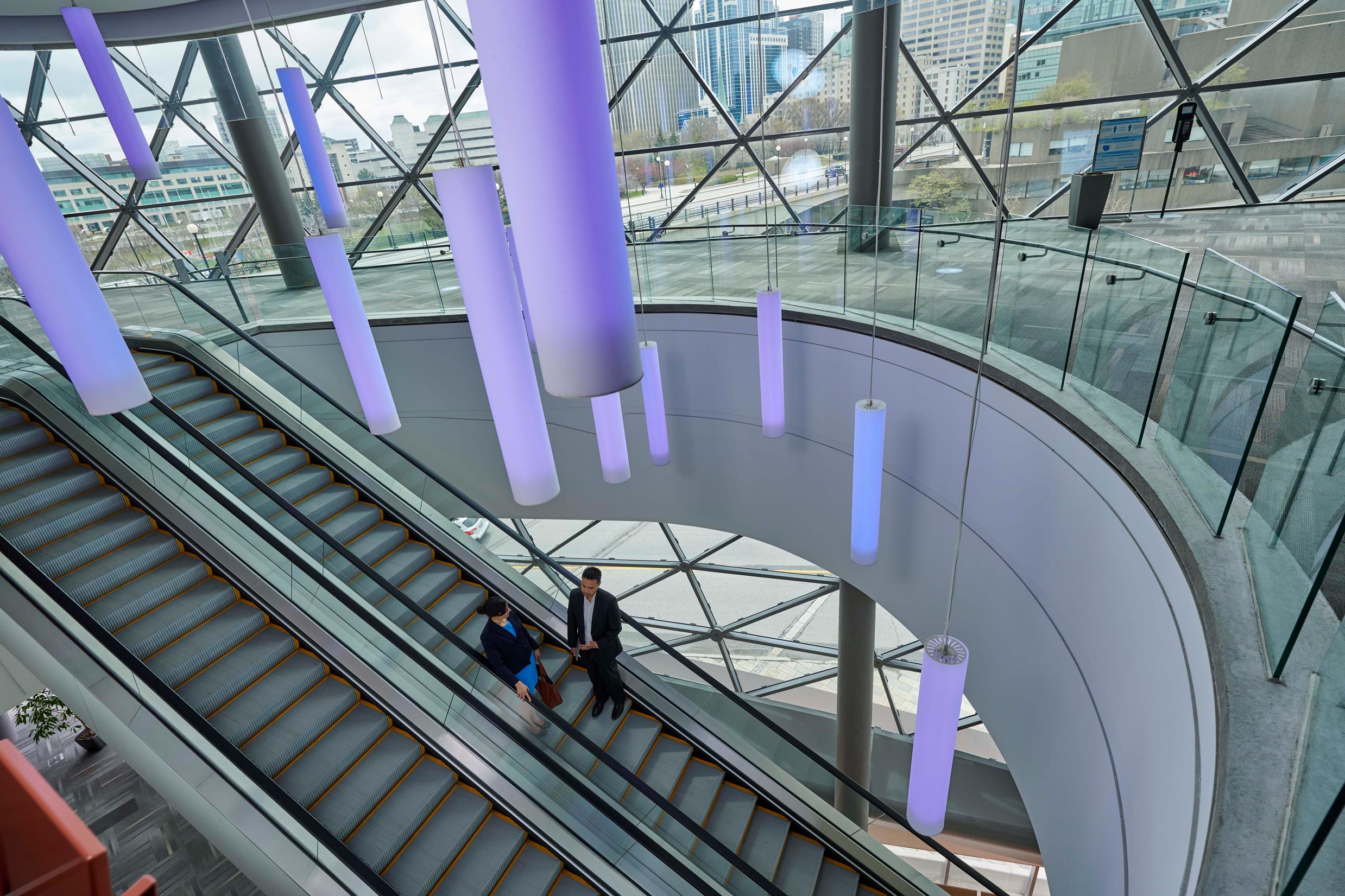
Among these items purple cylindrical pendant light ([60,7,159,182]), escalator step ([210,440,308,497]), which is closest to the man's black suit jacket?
escalator step ([210,440,308,497])

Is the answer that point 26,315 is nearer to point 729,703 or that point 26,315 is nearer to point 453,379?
point 453,379

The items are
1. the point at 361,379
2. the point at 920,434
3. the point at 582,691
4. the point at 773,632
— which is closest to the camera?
the point at 361,379

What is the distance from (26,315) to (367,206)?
12.5m

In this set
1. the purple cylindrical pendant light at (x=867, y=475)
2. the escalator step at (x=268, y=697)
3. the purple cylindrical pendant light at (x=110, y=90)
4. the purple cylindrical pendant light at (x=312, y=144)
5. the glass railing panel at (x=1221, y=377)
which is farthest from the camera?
the purple cylindrical pendant light at (x=110, y=90)

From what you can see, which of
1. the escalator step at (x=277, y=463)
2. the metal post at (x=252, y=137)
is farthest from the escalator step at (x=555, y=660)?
the metal post at (x=252, y=137)


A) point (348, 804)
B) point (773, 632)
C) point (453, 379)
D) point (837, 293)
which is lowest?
point (773, 632)

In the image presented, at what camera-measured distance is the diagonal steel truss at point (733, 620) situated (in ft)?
58.5

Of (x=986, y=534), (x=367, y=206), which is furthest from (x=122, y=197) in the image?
(x=986, y=534)

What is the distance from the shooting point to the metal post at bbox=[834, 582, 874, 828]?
13016mm

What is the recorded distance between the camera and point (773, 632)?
61.5 ft

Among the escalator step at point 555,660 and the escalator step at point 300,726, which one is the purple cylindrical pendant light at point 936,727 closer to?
the escalator step at point 555,660

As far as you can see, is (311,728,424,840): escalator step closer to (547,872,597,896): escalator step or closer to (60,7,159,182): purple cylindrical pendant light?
(547,872,597,896): escalator step

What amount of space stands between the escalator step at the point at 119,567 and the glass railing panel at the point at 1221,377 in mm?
8893

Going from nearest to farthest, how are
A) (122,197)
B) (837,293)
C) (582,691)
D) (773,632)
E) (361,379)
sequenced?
(361,379)
(582,691)
(837,293)
(773,632)
(122,197)
